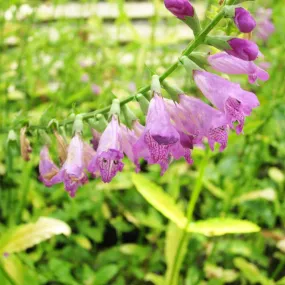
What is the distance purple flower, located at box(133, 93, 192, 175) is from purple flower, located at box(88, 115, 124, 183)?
0.05 m

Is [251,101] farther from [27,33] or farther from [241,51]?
[27,33]

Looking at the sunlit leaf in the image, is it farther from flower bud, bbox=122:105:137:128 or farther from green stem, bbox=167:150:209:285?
flower bud, bbox=122:105:137:128

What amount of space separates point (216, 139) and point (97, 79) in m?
2.24

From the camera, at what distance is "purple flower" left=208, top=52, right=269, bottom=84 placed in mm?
1211

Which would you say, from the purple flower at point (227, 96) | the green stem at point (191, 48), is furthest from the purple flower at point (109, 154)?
the purple flower at point (227, 96)

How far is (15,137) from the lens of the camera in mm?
1562

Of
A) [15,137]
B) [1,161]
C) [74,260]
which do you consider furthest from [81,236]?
[15,137]

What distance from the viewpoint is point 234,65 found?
1.22m

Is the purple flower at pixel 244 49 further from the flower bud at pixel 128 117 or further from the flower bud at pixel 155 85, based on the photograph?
the flower bud at pixel 128 117

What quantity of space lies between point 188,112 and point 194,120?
26 mm

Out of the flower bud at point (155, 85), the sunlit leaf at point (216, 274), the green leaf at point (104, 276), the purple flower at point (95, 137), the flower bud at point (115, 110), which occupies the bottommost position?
the sunlit leaf at point (216, 274)

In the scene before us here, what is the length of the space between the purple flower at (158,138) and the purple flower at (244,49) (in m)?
0.22

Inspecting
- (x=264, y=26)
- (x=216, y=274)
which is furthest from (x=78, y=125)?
(x=264, y=26)

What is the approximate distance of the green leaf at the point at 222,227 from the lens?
70.0 inches
